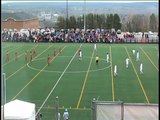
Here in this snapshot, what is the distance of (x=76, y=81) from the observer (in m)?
7.34

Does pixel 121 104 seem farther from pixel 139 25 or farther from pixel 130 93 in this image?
pixel 139 25

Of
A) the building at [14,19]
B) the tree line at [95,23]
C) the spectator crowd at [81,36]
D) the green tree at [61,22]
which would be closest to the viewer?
the building at [14,19]

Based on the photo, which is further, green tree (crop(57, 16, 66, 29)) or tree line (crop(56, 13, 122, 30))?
tree line (crop(56, 13, 122, 30))

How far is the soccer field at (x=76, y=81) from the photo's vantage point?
5.62 m

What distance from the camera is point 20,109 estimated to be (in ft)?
9.88

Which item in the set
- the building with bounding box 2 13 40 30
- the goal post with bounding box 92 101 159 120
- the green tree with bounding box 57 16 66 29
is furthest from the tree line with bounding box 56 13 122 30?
the goal post with bounding box 92 101 159 120

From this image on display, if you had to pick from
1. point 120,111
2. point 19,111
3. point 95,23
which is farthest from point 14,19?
point 95,23

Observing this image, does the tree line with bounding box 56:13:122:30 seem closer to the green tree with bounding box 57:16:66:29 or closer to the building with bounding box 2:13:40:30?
the green tree with bounding box 57:16:66:29

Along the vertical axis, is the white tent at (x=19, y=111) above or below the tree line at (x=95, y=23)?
below

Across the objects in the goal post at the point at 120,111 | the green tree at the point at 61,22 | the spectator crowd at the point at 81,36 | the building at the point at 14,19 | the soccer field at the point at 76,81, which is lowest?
the soccer field at the point at 76,81

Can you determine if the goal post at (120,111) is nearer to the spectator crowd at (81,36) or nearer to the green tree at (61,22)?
the green tree at (61,22)

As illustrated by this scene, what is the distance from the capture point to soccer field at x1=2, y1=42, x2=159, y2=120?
5.62 meters

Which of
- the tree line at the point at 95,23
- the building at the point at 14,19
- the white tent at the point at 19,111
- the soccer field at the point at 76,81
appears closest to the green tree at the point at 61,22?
the tree line at the point at 95,23

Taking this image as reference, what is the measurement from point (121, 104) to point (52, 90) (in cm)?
437
